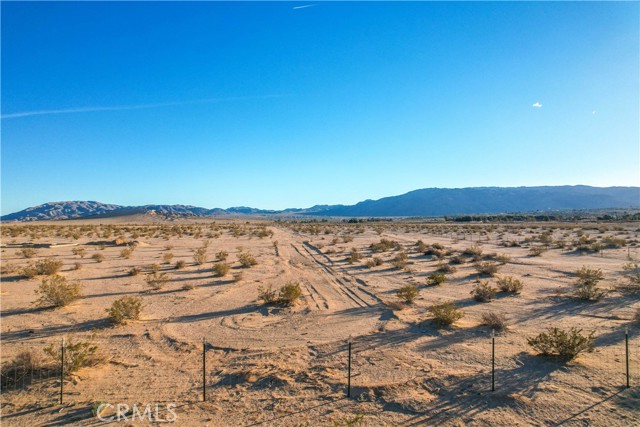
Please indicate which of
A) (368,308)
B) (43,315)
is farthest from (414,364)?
(43,315)

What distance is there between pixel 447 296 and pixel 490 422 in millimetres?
8916

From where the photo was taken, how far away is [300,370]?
769 cm

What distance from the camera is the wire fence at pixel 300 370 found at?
268 inches

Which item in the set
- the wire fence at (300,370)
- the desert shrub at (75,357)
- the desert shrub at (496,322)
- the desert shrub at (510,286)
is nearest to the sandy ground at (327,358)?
the wire fence at (300,370)

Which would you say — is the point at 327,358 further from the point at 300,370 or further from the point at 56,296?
the point at 56,296

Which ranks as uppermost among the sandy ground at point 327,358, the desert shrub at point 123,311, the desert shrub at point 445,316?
the desert shrub at point 123,311

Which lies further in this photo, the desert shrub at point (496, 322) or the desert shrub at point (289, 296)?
the desert shrub at point (289, 296)

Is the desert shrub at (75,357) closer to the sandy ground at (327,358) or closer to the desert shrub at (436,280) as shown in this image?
the sandy ground at (327,358)

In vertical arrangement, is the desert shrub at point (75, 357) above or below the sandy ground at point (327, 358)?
above

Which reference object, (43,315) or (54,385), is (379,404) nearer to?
(54,385)

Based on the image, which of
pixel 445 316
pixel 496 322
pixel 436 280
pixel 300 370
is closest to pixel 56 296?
pixel 300 370

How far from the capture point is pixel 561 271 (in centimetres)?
1897

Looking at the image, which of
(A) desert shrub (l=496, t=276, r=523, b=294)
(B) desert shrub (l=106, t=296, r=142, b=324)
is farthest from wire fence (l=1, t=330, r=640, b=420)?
(A) desert shrub (l=496, t=276, r=523, b=294)

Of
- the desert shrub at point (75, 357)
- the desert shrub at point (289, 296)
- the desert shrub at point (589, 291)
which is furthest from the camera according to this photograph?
the desert shrub at point (289, 296)
